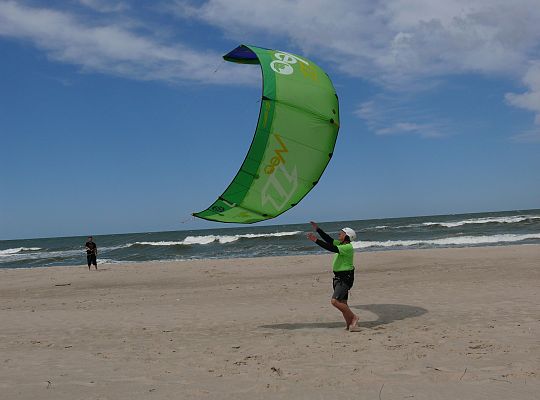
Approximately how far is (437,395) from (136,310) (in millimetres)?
6817

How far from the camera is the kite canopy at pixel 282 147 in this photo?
6.61 meters

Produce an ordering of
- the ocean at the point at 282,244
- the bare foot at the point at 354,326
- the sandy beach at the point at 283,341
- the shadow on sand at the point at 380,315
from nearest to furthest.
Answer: the sandy beach at the point at 283,341, the bare foot at the point at 354,326, the shadow on sand at the point at 380,315, the ocean at the point at 282,244

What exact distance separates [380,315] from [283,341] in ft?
7.29

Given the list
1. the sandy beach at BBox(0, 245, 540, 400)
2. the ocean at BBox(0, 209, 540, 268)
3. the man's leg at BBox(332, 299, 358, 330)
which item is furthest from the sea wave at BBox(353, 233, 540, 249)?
the man's leg at BBox(332, 299, 358, 330)

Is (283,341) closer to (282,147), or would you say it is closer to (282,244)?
(282,147)

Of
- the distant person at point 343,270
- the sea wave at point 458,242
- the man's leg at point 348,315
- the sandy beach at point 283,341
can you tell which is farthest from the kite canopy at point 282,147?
the sea wave at point 458,242

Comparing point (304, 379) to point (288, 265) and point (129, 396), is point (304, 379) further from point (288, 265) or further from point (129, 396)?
point (288, 265)

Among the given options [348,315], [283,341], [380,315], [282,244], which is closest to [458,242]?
[282,244]

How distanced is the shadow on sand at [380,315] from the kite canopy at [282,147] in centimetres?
195

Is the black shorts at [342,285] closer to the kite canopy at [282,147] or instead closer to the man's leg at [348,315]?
the man's leg at [348,315]

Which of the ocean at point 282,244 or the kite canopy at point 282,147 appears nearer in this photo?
the kite canopy at point 282,147

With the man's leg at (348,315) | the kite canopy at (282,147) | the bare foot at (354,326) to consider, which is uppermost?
the kite canopy at (282,147)

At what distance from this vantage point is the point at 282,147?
6.73 metres

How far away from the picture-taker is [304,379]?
16.2 ft
